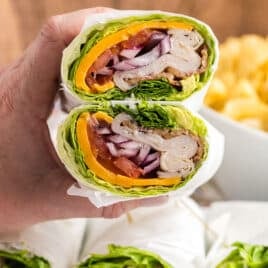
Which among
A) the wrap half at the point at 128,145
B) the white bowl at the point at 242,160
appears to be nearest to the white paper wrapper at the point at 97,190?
the wrap half at the point at 128,145

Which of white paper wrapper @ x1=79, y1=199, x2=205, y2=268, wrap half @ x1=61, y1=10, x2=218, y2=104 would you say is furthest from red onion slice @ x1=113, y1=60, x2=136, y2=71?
white paper wrapper @ x1=79, y1=199, x2=205, y2=268

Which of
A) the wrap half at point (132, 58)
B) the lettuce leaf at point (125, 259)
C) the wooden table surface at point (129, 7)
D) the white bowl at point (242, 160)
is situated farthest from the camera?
the wooden table surface at point (129, 7)

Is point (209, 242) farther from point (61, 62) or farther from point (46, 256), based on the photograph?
point (61, 62)

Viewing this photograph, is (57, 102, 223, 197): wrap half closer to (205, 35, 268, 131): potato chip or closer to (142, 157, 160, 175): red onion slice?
(142, 157, 160, 175): red onion slice

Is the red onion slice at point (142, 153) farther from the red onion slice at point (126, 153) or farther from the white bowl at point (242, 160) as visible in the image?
the white bowl at point (242, 160)

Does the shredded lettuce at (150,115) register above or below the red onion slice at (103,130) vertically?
above

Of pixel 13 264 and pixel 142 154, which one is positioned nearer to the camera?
pixel 142 154

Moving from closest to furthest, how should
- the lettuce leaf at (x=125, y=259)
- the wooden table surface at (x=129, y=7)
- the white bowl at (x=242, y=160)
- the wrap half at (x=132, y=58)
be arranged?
1. the wrap half at (x=132, y=58)
2. the lettuce leaf at (x=125, y=259)
3. the white bowl at (x=242, y=160)
4. the wooden table surface at (x=129, y=7)

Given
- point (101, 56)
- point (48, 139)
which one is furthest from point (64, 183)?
point (101, 56)
